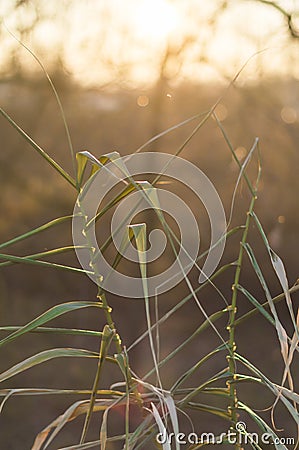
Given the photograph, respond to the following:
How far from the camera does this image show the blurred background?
1.78m

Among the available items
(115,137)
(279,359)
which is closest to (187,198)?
(115,137)

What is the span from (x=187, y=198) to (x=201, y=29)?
804mm

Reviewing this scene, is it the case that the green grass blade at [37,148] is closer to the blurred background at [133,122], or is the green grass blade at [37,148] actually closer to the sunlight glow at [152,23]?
the blurred background at [133,122]

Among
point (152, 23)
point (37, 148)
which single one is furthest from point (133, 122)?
point (37, 148)

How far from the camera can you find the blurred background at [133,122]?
1.78 meters

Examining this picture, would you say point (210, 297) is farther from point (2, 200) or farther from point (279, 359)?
point (2, 200)

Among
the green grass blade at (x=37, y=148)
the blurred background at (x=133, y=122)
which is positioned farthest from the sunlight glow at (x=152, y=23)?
the green grass blade at (x=37, y=148)

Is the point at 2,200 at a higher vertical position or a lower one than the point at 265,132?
lower

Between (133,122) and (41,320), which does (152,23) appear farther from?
(41,320)

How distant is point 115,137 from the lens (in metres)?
2.31

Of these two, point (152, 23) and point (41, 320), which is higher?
point (152, 23)

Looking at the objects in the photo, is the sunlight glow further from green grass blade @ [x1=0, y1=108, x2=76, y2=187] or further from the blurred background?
green grass blade @ [x1=0, y1=108, x2=76, y2=187]

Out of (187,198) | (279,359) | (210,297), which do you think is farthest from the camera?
(210,297)

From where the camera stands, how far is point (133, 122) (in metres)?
2.30
